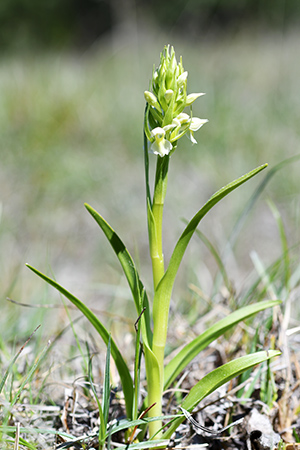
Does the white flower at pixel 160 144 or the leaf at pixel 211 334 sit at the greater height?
the white flower at pixel 160 144

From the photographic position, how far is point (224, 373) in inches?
25.5

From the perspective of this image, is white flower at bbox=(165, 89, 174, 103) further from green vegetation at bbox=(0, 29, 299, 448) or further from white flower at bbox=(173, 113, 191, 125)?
green vegetation at bbox=(0, 29, 299, 448)

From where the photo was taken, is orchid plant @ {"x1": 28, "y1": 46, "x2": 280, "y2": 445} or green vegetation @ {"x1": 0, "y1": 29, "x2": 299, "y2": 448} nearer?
orchid plant @ {"x1": 28, "y1": 46, "x2": 280, "y2": 445}

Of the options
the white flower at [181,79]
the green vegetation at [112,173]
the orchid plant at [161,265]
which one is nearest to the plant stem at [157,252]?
the orchid plant at [161,265]

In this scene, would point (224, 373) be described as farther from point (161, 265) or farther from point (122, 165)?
point (122, 165)

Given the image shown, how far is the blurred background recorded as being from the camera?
2236mm

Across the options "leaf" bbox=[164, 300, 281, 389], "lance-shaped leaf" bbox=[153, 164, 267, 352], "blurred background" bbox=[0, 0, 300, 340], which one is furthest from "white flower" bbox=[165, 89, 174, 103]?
"blurred background" bbox=[0, 0, 300, 340]

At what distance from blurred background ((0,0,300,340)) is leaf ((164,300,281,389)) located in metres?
0.42

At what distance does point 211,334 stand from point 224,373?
8cm

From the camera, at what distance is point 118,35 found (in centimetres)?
687

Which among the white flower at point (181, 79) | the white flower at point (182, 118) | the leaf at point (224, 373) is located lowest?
the leaf at point (224, 373)

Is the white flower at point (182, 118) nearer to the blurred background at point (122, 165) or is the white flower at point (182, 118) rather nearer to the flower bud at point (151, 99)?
the flower bud at point (151, 99)

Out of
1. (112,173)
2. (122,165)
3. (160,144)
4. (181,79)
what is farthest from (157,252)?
(122,165)

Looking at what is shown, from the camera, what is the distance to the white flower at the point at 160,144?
2.04ft
